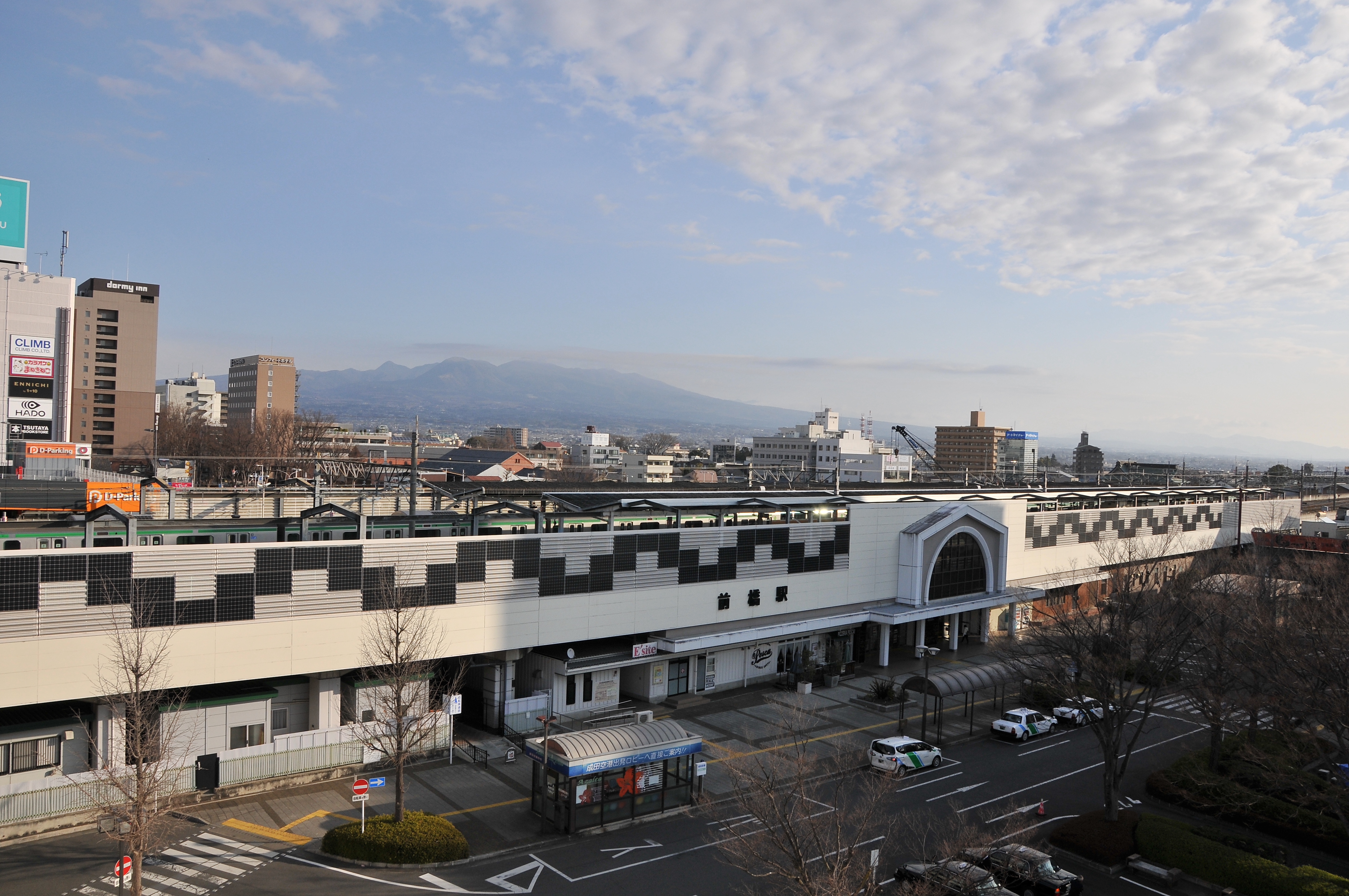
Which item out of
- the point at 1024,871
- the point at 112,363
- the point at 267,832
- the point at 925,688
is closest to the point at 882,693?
the point at 925,688

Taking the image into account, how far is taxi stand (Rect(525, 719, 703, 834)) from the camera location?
2519 cm

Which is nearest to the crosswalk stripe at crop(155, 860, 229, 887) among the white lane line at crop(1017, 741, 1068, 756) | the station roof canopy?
the station roof canopy

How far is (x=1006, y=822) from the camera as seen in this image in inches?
1034

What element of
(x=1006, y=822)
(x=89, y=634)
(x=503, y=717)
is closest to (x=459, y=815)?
(x=503, y=717)

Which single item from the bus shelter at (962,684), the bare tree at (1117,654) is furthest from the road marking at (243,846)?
the bare tree at (1117,654)

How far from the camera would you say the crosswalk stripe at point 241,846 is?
22.9 m

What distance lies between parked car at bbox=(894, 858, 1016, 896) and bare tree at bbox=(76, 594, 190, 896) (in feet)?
59.0

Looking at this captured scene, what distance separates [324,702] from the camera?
29891 millimetres

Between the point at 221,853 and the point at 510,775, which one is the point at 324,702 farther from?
the point at 221,853

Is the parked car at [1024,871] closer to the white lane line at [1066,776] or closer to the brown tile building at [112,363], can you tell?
the white lane line at [1066,776]

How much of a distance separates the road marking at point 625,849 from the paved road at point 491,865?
3 centimetres

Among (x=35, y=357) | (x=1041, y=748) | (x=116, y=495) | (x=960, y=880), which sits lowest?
(x=1041, y=748)

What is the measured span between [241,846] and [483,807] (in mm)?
6871

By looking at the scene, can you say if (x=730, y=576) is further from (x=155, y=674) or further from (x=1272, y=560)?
(x=1272, y=560)
